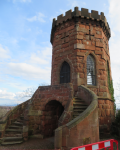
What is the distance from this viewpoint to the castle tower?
8.68m

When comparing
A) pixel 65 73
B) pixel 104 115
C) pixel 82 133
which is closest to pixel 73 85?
pixel 65 73

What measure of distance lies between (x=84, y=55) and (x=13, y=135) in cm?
658

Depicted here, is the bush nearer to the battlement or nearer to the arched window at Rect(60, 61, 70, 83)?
the arched window at Rect(60, 61, 70, 83)

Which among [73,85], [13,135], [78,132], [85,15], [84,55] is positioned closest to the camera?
[78,132]

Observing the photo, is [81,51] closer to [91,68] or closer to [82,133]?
[91,68]

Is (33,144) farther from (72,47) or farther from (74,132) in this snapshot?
(72,47)

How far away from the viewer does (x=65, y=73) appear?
31.4 feet

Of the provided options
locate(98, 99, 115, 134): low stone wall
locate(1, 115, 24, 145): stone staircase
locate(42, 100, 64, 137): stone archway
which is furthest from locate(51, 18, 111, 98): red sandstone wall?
locate(1, 115, 24, 145): stone staircase

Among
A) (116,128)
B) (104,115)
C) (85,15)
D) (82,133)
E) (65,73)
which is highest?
(85,15)

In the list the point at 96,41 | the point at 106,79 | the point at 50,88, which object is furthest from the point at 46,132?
the point at 96,41

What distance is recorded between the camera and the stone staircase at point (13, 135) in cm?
646

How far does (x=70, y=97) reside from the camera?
6.52 m

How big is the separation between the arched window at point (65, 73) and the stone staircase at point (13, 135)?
417 centimetres

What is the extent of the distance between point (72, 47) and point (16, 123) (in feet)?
20.5
